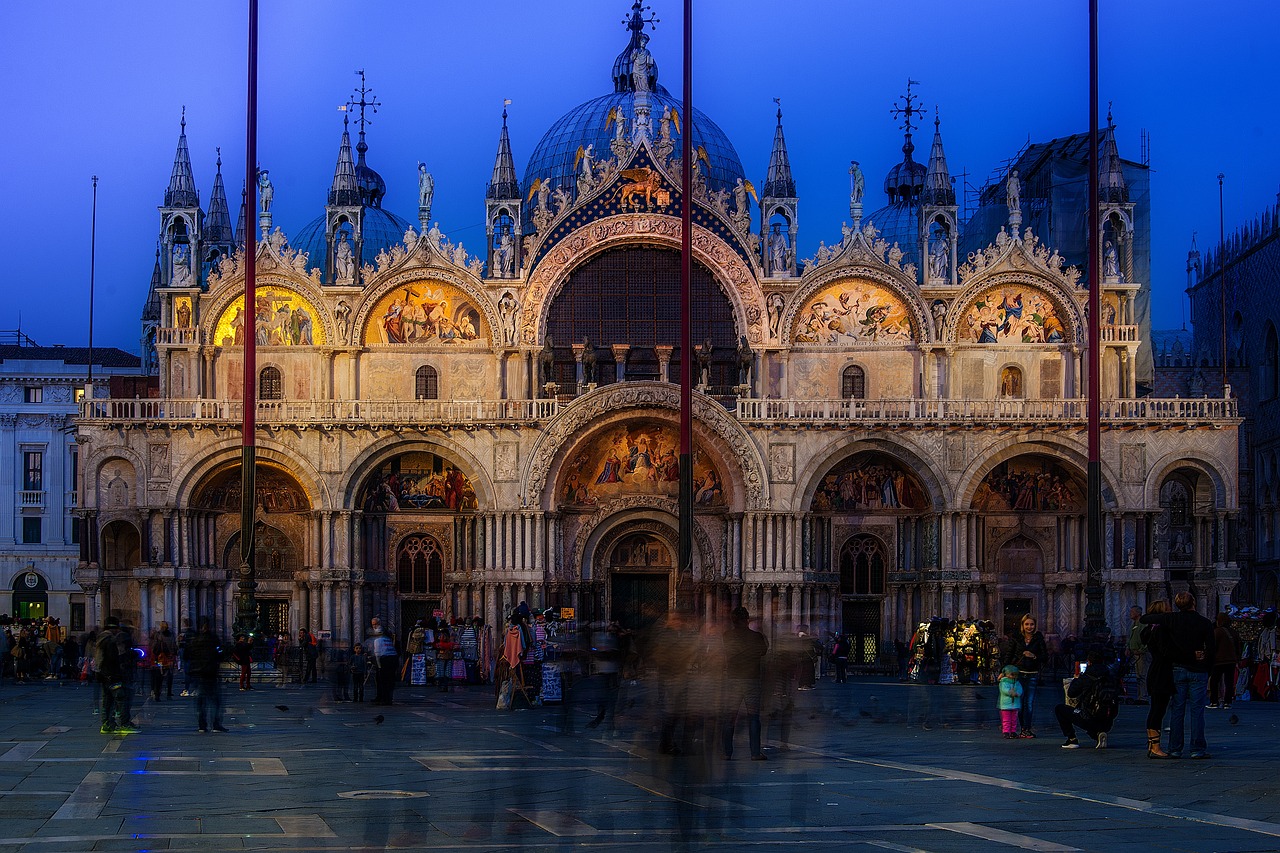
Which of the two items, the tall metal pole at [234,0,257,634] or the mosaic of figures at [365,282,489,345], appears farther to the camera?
the mosaic of figures at [365,282,489,345]

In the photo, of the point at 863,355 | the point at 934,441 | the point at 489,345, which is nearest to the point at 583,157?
the point at 489,345

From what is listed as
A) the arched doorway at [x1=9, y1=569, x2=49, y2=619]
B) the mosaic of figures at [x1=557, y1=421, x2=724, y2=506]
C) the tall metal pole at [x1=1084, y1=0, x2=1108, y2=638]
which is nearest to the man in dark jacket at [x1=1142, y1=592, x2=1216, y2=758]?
the tall metal pole at [x1=1084, y1=0, x2=1108, y2=638]

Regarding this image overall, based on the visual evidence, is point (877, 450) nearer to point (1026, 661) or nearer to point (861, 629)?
point (861, 629)

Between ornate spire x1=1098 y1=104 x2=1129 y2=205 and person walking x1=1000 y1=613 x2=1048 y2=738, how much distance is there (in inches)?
1216

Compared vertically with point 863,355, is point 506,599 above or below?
below

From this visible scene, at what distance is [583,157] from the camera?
52031 millimetres

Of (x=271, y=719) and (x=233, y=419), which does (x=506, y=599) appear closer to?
(x=233, y=419)

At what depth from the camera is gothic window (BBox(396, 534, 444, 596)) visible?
52.8 m

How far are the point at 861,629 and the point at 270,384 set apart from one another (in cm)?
1958

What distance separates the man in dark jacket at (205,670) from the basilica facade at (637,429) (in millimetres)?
23294

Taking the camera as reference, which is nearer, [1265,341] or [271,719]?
[271,719]

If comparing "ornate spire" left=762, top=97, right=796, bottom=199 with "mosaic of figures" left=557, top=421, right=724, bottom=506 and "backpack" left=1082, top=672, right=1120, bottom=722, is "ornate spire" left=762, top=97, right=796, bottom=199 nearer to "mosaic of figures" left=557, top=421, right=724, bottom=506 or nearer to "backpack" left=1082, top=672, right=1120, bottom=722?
"mosaic of figures" left=557, top=421, right=724, bottom=506

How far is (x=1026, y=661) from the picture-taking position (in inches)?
972

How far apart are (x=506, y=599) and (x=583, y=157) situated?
13.6 meters
